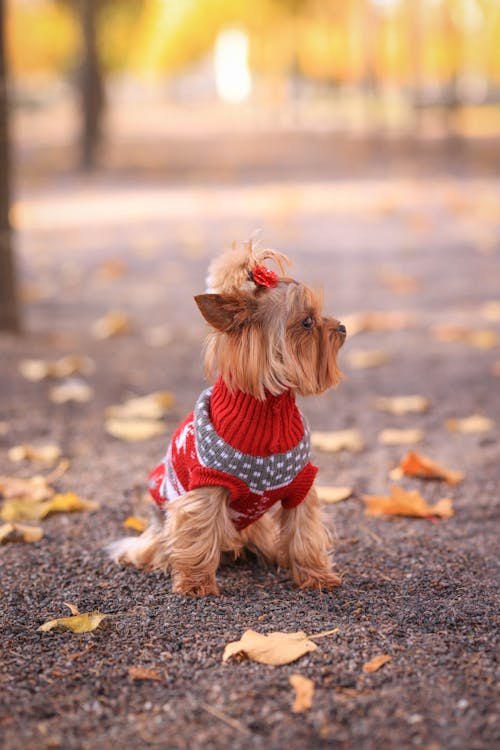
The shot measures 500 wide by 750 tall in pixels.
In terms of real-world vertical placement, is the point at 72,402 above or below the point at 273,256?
below

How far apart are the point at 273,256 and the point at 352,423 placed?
98.1 inches

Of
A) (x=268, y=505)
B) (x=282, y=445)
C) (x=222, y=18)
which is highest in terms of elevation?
(x=222, y=18)

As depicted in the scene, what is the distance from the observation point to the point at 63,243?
41.8 ft

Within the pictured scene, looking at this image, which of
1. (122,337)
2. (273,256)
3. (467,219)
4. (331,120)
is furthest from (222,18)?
(273,256)

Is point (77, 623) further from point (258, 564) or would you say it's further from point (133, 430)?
point (133, 430)

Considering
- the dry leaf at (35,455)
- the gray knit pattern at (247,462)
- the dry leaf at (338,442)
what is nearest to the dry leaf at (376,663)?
the gray knit pattern at (247,462)

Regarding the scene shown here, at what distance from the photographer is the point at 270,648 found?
117 inches

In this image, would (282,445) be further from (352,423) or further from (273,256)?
(352,423)

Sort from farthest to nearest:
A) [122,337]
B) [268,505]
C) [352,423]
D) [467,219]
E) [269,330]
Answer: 1. [467,219]
2. [122,337]
3. [352,423]
4. [268,505]
5. [269,330]

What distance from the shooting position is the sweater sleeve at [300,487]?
11.5 ft

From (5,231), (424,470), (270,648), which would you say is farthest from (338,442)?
(5,231)

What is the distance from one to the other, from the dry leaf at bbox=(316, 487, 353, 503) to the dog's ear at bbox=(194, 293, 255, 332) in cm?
155

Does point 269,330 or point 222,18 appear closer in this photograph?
point 269,330

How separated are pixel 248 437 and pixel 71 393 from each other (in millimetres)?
2960
